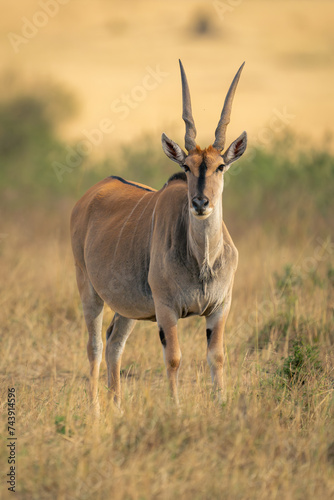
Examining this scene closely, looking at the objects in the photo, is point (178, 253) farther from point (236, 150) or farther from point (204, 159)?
point (236, 150)

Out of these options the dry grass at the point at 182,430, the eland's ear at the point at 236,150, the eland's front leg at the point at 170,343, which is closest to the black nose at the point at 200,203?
the eland's ear at the point at 236,150

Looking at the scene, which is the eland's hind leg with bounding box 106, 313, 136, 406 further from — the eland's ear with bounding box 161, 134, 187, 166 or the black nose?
the black nose

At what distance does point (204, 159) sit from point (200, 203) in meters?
0.38

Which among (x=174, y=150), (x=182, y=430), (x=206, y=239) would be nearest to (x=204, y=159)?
(x=174, y=150)

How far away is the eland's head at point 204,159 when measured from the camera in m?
4.28

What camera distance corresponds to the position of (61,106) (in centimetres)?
2038

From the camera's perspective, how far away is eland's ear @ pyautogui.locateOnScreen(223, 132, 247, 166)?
15.1ft

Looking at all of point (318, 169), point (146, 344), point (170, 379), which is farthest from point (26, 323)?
point (318, 169)

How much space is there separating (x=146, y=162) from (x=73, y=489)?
15.5 m

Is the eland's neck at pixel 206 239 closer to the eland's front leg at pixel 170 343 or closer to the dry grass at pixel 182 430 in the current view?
the eland's front leg at pixel 170 343

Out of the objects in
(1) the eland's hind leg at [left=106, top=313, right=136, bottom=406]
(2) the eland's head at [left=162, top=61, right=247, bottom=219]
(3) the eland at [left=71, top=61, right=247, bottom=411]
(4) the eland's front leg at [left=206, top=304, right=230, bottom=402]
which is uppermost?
(2) the eland's head at [left=162, top=61, right=247, bottom=219]

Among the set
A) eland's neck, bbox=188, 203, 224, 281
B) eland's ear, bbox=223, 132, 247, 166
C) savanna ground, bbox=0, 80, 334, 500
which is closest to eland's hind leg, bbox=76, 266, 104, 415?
savanna ground, bbox=0, 80, 334, 500

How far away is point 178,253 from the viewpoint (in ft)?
15.3

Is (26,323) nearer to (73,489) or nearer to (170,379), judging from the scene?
(170,379)
